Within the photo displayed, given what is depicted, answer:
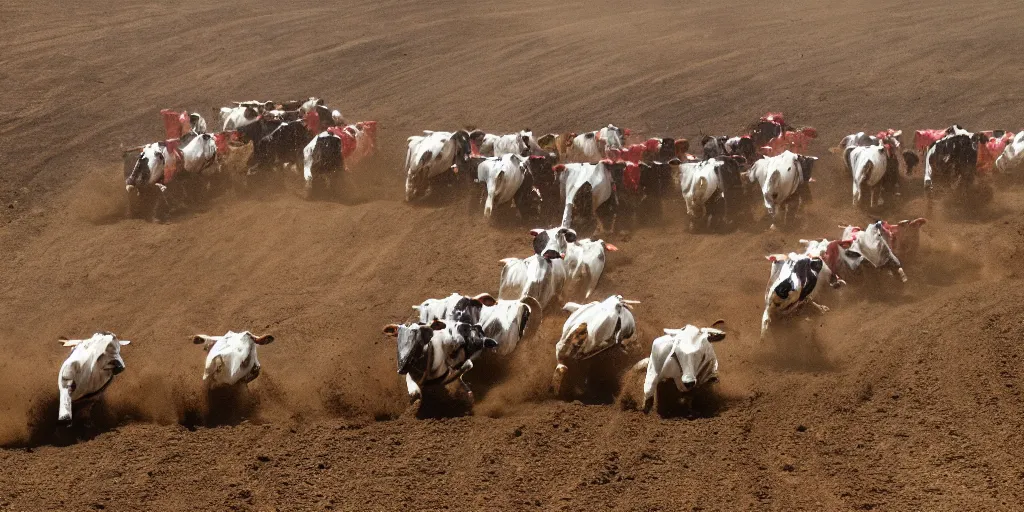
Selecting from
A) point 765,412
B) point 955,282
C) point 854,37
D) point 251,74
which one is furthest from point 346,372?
point 854,37

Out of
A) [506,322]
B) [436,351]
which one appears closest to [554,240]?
[506,322]

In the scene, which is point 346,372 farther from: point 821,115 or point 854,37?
point 854,37

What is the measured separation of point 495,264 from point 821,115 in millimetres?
9830

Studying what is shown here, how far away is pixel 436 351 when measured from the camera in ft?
34.3

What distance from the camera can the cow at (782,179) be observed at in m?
15.4

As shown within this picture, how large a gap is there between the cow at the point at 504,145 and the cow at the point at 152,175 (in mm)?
5089

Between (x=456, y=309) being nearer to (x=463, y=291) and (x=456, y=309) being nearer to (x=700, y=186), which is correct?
(x=463, y=291)

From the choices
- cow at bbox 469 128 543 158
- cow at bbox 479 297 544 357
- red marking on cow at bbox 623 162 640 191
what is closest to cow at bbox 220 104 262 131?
cow at bbox 469 128 543 158

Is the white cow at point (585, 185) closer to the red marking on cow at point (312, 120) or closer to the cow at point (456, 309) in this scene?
the cow at point (456, 309)

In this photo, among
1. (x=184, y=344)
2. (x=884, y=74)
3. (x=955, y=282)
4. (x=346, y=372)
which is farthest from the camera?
(x=884, y=74)

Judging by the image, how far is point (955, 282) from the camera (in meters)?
13.5

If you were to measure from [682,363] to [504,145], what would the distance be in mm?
7833

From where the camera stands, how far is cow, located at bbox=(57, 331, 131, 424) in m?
10.1

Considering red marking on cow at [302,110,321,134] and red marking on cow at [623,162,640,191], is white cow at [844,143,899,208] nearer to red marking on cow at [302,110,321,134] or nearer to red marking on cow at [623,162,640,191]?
red marking on cow at [623,162,640,191]
